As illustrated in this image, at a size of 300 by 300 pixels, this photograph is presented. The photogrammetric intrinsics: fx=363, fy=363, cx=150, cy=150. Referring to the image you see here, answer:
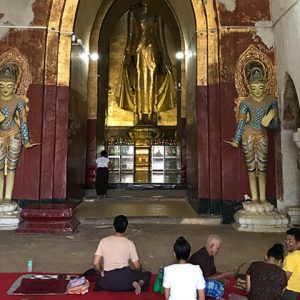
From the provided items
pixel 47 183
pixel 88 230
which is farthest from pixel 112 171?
pixel 88 230

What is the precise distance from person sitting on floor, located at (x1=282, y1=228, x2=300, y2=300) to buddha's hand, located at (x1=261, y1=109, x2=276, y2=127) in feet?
11.6

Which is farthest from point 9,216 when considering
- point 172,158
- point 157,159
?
point 172,158

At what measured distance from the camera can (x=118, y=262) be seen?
3.12 m

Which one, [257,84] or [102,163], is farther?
[102,163]

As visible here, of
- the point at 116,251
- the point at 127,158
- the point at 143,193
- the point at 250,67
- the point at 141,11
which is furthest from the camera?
the point at 141,11

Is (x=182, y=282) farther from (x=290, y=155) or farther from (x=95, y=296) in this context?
(x=290, y=155)

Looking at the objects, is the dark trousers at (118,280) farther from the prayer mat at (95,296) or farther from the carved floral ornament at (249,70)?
the carved floral ornament at (249,70)

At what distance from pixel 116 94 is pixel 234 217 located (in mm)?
8857

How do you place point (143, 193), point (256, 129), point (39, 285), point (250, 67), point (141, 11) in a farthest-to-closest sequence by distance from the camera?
point (141, 11), point (143, 193), point (250, 67), point (256, 129), point (39, 285)

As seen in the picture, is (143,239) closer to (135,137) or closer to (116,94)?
(135,137)

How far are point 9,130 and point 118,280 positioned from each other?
169 inches

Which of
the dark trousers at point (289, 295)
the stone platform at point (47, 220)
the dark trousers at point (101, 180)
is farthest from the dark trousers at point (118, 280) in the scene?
the dark trousers at point (101, 180)

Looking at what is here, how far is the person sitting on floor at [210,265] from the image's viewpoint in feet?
10.1

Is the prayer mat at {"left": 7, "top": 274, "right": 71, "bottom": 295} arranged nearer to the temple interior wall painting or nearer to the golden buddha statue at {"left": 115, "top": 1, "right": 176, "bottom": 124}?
the temple interior wall painting
